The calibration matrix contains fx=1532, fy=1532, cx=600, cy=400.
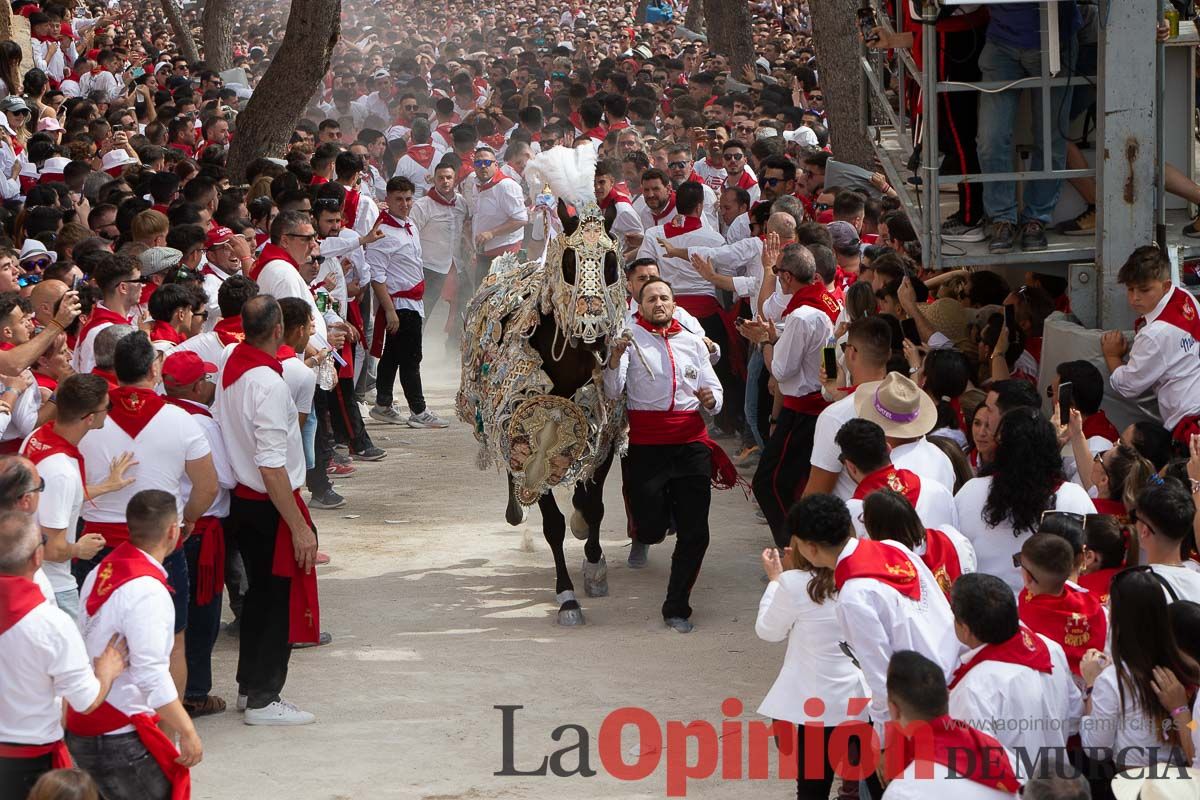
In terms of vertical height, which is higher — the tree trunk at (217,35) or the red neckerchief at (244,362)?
the tree trunk at (217,35)

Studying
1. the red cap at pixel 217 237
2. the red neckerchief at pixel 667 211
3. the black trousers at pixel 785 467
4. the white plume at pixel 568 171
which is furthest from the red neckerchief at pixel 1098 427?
the red neckerchief at pixel 667 211

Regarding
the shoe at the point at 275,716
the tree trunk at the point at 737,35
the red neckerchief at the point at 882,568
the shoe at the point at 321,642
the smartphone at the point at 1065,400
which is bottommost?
the shoe at the point at 321,642

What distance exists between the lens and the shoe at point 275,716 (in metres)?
6.99

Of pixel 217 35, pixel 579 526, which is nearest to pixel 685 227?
pixel 579 526

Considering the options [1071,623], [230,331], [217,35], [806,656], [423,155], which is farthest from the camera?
[217,35]

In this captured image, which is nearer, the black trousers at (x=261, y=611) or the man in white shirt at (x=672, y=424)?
the black trousers at (x=261, y=611)

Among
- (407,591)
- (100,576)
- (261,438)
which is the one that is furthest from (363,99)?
(100,576)

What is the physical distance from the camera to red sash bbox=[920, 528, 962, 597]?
5.52 m

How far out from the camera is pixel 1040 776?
4469 mm

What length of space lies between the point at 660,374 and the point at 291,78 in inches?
332

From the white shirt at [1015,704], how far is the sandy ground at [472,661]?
1647mm

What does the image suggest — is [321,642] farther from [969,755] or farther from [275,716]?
[969,755]

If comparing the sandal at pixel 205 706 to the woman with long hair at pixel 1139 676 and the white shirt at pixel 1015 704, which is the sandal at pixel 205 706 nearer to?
the white shirt at pixel 1015 704

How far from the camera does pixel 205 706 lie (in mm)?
7117
